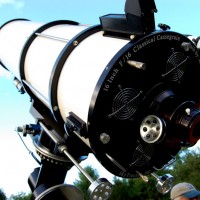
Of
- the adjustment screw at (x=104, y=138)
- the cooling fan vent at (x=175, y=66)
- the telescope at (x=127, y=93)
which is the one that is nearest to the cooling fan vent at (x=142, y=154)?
the telescope at (x=127, y=93)

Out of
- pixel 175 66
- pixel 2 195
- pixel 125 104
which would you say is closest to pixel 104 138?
pixel 125 104

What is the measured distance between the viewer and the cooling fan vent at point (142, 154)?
109 inches

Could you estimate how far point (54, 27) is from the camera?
4109 mm

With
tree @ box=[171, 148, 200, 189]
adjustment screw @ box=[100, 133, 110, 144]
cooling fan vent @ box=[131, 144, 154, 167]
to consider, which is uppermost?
adjustment screw @ box=[100, 133, 110, 144]

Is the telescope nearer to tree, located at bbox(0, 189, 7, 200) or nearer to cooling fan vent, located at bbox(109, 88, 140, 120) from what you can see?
cooling fan vent, located at bbox(109, 88, 140, 120)

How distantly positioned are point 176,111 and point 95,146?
0.60 metres

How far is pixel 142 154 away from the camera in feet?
9.18

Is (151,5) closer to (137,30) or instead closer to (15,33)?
(137,30)

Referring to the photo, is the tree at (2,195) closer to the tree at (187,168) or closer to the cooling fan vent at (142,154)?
the tree at (187,168)

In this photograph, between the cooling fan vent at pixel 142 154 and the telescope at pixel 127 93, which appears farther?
the cooling fan vent at pixel 142 154

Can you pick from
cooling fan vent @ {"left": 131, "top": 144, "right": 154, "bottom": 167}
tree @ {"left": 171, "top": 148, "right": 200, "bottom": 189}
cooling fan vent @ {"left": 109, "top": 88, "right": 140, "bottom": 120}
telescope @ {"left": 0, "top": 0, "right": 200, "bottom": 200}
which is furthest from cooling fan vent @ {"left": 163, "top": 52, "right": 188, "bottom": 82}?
tree @ {"left": 171, "top": 148, "right": 200, "bottom": 189}

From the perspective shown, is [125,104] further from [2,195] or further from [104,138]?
[2,195]

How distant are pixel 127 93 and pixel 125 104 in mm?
79

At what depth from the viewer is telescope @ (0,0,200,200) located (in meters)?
2.51
